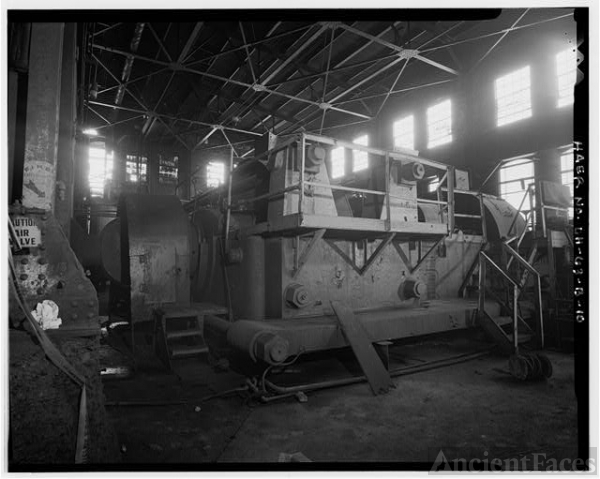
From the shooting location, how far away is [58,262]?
213 centimetres

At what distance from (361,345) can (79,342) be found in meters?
3.21

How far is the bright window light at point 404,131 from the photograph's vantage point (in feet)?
44.7

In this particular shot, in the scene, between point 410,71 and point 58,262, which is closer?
point 58,262

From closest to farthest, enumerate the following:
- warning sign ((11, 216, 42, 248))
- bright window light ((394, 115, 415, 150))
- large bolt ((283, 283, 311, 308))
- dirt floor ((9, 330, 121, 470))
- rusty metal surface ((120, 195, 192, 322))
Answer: dirt floor ((9, 330, 121, 470)) → warning sign ((11, 216, 42, 248)) → large bolt ((283, 283, 311, 308)) → rusty metal surface ((120, 195, 192, 322)) → bright window light ((394, 115, 415, 150))

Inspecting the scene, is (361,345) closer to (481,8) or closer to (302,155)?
(302,155)

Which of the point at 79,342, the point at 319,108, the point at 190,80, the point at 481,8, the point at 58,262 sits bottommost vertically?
the point at 79,342

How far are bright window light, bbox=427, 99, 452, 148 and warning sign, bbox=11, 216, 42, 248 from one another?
12984mm

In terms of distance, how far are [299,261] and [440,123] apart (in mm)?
10465

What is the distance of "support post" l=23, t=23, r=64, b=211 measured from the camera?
7.24 ft

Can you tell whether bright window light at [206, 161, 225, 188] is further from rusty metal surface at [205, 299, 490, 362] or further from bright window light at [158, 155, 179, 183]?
rusty metal surface at [205, 299, 490, 362]

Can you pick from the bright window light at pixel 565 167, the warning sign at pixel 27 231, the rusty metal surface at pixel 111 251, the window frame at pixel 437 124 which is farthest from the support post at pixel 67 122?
the window frame at pixel 437 124

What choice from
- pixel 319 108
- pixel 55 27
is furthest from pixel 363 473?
pixel 319 108

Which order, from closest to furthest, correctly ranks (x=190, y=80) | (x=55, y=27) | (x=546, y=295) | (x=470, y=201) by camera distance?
1. (x=55, y=27)
2. (x=546, y=295)
3. (x=470, y=201)
4. (x=190, y=80)

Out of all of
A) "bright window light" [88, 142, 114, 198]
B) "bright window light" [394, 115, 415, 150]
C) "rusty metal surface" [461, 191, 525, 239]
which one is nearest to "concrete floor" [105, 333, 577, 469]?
"rusty metal surface" [461, 191, 525, 239]
